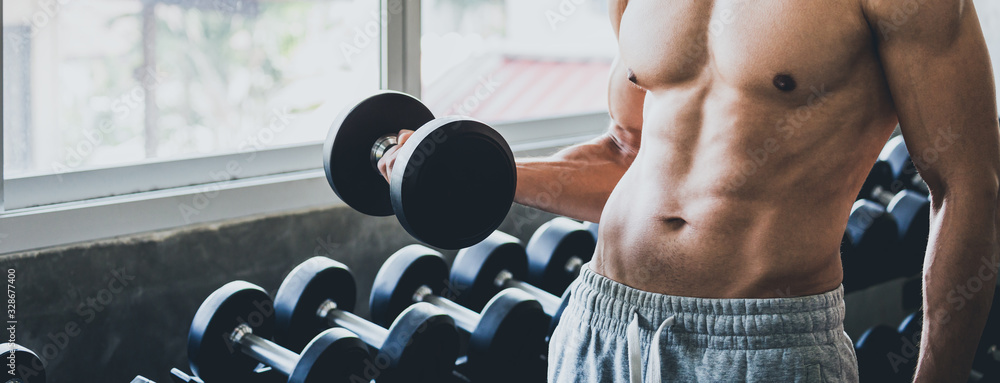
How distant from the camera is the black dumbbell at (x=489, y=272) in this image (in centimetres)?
192

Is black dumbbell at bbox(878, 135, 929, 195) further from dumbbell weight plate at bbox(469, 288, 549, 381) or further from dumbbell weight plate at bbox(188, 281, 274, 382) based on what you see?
dumbbell weight plate at bbox(188, 281, 274, 382)

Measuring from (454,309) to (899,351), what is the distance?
51.1 inches

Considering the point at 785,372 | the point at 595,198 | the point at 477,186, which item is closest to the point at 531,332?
the point at 595,198

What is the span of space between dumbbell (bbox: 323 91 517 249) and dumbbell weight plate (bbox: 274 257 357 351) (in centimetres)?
42

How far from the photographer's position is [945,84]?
3.08 feet

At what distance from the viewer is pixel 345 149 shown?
4.32 ft

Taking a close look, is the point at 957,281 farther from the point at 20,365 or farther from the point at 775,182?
the point at 20,365

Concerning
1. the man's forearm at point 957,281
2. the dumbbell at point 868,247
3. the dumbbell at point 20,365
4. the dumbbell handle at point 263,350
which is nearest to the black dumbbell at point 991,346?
the dumbbell at point 868,247

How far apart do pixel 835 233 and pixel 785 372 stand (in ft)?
0.67

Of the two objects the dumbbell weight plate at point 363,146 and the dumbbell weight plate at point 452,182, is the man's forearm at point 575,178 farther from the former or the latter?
the dumbbell weight plate at point 363,146

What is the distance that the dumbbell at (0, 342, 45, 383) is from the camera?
4.17ft

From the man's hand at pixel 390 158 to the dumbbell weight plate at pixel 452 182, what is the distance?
0.35 ft

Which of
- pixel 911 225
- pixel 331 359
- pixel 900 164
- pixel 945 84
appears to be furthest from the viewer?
pixel 900 164

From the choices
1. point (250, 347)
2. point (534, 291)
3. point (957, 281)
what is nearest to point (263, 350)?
point (250, 347)
